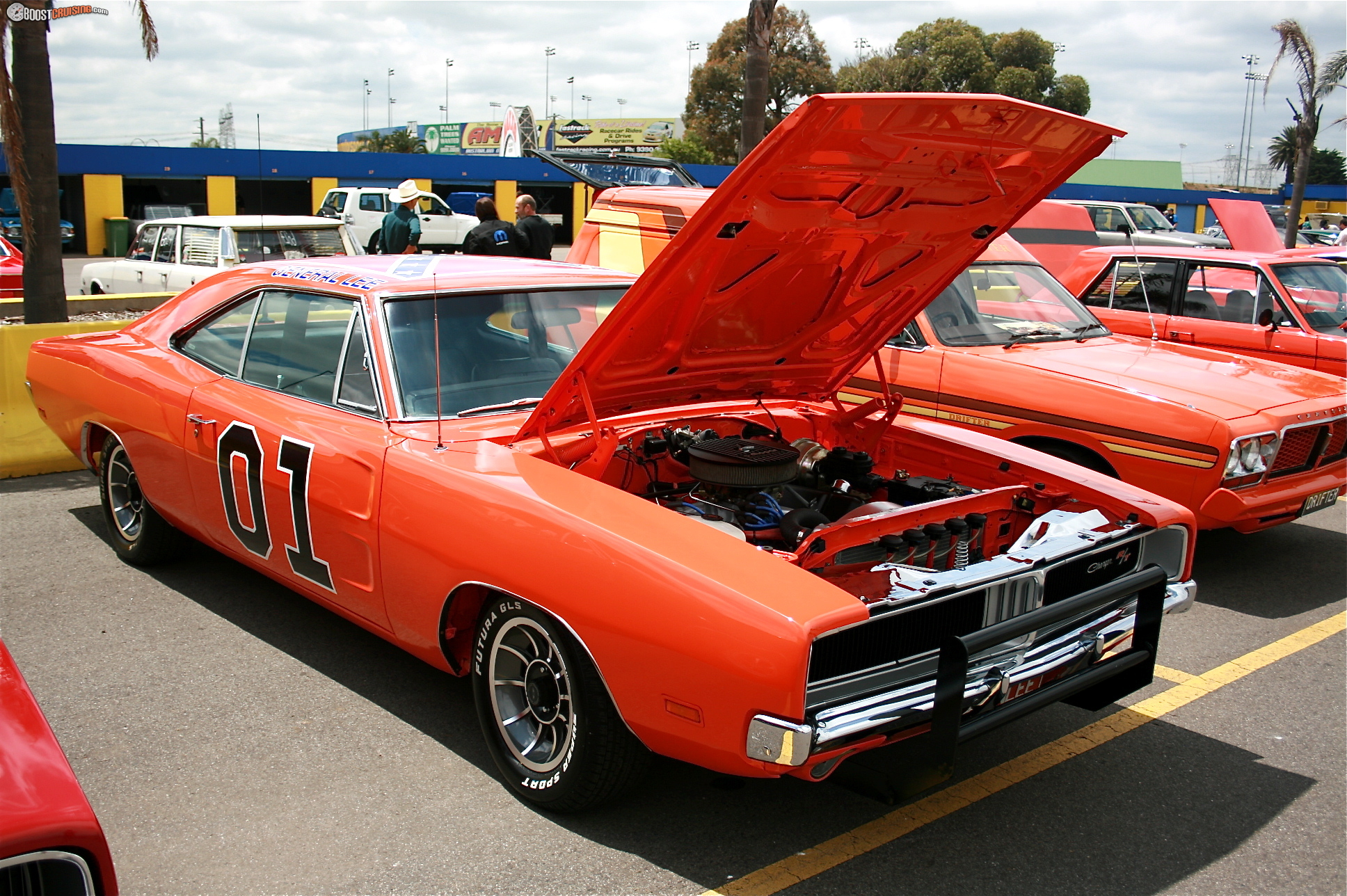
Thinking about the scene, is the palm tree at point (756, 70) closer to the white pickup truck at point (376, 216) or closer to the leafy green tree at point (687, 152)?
the white pickup truck at point (376, 216)

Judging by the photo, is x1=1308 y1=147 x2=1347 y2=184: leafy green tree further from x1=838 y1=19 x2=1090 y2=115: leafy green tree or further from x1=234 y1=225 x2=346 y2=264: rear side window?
x1=234 y1=225 x2=346 y2=264: rear side window

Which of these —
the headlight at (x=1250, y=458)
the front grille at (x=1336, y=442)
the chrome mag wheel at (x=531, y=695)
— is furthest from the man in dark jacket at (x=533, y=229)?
the chrome mag wheel at (x=531, y=695)

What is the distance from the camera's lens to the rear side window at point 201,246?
39.2 ft

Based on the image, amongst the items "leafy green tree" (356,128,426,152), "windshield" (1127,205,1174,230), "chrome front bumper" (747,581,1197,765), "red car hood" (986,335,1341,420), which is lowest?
"chrome front bumper" (747,581,1197,765)

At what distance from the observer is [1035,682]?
9.59 feet

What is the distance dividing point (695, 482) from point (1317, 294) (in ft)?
22.6

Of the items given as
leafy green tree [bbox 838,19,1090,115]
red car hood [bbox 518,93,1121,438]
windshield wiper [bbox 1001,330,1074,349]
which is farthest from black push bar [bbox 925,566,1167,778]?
leafy green tree [bbox 838,19,1090,115]

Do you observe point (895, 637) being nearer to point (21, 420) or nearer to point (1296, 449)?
point (1296, 449)

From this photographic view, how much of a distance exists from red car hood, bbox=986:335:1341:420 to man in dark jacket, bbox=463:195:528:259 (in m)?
5.11

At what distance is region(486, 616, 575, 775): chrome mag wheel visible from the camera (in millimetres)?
2984

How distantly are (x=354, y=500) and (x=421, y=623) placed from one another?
1.55 ft

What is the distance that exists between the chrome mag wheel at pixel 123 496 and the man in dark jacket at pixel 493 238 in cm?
487

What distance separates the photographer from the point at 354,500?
11.3 feet

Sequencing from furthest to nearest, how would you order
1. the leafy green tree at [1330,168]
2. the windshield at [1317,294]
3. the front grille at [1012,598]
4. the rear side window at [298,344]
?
1. the leafy green tree at [1330,168]
2. the windshield at [1317,294]
3. the rear side window at [298,344]
4. the front grille at [1012,598]
